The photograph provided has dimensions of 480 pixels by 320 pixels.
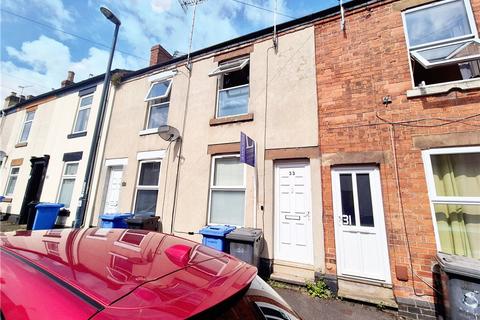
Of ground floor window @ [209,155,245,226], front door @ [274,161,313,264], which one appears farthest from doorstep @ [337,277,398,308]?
ground floor window @ [209,155,245,226]

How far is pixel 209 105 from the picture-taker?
7.36 m

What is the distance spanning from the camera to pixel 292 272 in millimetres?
5227

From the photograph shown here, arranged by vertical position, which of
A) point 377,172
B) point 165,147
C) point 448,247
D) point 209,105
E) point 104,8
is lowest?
point 448,247

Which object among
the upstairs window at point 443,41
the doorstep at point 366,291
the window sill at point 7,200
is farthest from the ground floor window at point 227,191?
the window sill at point 7,200

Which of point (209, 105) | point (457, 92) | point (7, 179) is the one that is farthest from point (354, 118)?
point (7, 179)

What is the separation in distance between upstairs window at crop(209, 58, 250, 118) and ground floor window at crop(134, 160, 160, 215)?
297 centimetres

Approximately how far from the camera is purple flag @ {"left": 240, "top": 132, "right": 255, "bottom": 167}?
216 inches

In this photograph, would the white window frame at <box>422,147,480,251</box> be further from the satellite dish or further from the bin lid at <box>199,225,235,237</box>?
the satellite dish

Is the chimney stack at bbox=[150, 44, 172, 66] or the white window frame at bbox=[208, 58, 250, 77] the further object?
the chimney stack at bbox=[150, 44, 172, 66]

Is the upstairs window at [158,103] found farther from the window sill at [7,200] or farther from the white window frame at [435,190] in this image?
the window sill at [7,200]

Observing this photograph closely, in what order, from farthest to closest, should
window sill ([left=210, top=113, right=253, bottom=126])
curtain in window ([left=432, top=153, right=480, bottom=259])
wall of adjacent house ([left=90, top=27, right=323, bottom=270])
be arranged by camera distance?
1. window sill ([left=210, top=113, right=253, bottom=126])
2. wall of adjacent house ([left=90, top=27, right=323, bottom=270])
3. curtain in window ([left=432, top=153, right=480, bottom=259])

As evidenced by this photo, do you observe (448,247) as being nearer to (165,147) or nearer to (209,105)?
(209,105)

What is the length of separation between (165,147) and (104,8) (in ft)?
14.9

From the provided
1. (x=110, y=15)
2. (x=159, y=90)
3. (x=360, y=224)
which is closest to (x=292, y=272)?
(x=360, y=224)
